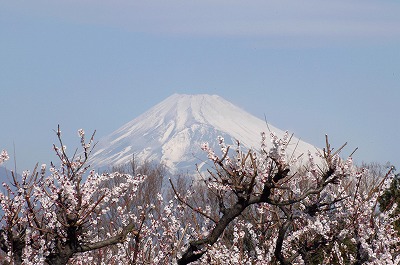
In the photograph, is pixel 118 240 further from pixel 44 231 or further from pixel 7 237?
pixel 7 237

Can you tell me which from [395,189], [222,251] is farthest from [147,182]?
[222,251]

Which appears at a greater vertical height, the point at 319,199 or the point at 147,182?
the point at 147,182

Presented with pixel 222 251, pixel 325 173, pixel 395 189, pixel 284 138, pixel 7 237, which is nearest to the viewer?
pixel 284 138

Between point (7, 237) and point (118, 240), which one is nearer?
point (118, 240)

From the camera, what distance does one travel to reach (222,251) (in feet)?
37.4

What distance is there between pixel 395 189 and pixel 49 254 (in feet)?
58.9

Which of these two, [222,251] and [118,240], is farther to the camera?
[222,251]

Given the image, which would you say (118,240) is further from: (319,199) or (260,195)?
(319,199)

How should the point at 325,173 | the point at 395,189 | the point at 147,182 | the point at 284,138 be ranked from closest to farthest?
the point at 284,138 → the point at 325,173 → the point at 395,189 → the point at 147,182

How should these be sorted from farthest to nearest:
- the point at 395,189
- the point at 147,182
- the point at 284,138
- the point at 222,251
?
the point at 147,182 → the point at 395,189 → the point at 222,251 → the point at 284,138

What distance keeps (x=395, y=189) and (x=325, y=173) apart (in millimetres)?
16903

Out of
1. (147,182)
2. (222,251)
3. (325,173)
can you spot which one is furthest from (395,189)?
(147,182)

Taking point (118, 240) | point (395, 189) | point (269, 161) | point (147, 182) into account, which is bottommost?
point (118, 240)

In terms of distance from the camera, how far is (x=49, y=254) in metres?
9.16
